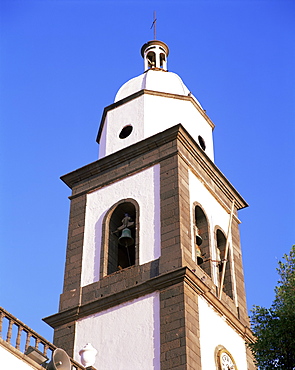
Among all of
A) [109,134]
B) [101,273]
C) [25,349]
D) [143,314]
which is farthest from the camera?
[109,134]

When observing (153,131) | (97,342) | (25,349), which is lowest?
(25,349)

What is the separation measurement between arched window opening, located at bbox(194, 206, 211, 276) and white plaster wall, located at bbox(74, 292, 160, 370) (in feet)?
7.68

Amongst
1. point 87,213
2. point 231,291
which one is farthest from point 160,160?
point 231,291

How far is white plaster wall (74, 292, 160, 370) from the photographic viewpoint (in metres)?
20.8

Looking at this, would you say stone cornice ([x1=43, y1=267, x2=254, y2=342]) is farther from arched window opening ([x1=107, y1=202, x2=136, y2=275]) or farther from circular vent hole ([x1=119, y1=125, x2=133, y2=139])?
circular vent hole ([x1=119, y1=125, x2=133, y2=139])

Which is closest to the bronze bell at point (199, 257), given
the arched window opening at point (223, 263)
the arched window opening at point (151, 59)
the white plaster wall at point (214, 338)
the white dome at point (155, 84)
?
the arched window opening at point (223, 263)

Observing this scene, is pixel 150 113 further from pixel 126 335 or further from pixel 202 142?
pixel 126 335

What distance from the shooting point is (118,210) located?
24.6 metres

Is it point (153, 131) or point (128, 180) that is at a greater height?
point (153, 131)

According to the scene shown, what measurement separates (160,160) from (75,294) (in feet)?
14.8

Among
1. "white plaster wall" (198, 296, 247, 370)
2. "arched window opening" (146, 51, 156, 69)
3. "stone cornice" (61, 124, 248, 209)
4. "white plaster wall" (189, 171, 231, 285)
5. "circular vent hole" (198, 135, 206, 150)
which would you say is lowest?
"white plaster wall" (198, 296, 247, 370)

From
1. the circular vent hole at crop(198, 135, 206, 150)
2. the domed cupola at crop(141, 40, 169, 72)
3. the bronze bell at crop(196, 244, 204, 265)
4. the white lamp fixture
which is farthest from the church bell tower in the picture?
the white lamp fixture

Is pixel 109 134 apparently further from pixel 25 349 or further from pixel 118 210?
pixel 25 349

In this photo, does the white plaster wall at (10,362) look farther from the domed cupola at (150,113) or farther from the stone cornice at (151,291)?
the domed cupola at (150,113)
